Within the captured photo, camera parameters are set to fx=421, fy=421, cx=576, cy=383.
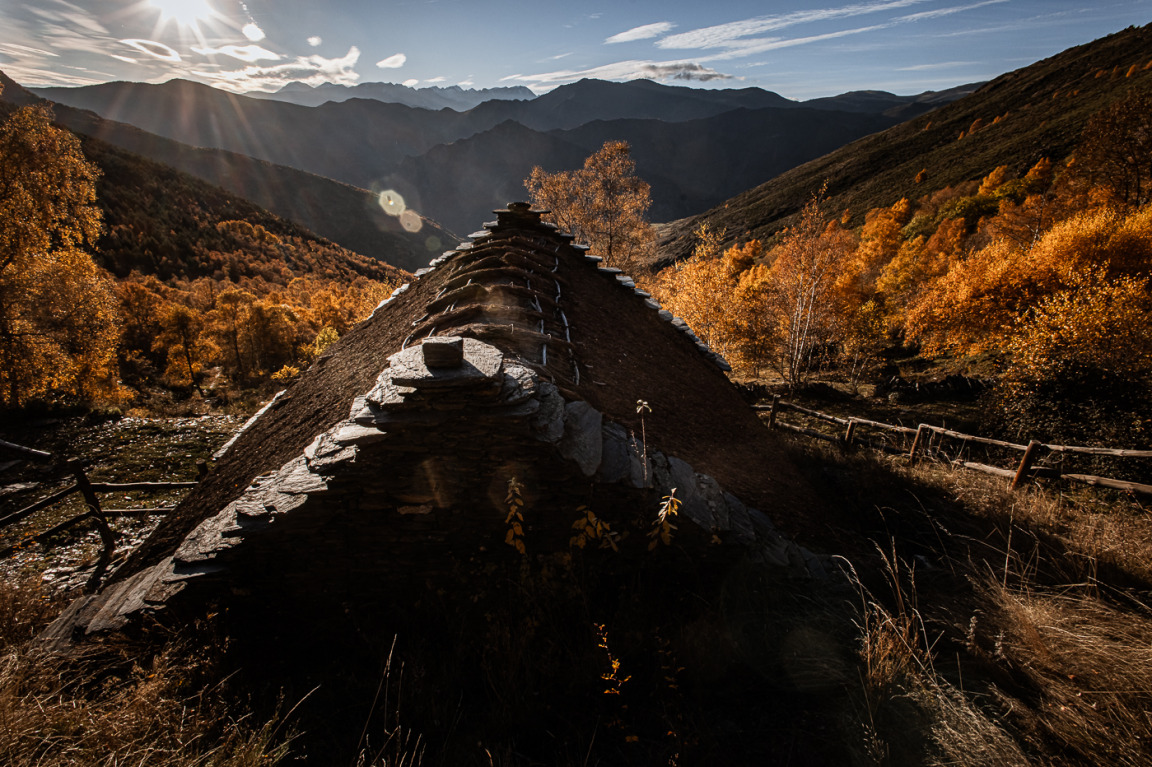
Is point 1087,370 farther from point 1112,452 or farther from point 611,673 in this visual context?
point 611,673

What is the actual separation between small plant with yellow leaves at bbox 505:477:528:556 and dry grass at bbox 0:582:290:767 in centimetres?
196

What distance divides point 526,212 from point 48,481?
1310 centimetres

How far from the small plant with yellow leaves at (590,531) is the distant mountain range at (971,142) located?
69.8 m

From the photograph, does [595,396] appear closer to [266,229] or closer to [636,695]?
[636,695]

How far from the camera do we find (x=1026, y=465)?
7859mm

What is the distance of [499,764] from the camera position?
300 cm

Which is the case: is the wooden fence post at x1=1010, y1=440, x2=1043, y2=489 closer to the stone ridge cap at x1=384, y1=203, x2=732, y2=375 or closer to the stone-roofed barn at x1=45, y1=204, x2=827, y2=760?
the stone ridge cap at x1=384, y1=203, x2=732, y2=375

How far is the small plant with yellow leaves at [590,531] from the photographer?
3.94 meters

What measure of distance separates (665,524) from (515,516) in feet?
4.56

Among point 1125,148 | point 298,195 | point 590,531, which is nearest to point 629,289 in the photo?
point 590,531

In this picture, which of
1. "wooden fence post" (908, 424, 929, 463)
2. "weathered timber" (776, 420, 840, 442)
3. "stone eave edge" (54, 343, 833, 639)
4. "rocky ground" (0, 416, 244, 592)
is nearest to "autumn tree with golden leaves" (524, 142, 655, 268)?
"weathered timber" (776, 420, 840, 442)

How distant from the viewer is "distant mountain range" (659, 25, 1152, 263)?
56.5 metres

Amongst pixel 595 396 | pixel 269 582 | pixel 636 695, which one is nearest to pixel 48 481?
pixel 269 582

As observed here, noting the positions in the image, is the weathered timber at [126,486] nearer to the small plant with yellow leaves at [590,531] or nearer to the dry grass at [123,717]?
the dry grass at [123,717]
